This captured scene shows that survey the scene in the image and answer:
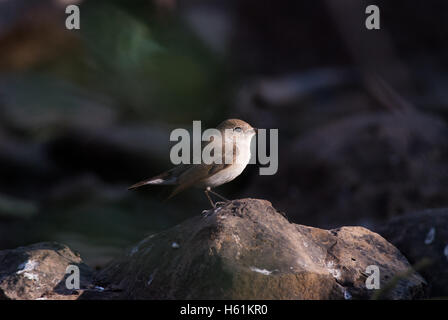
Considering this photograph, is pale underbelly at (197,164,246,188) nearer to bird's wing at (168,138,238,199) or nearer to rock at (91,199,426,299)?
bird's wing at (168,138,238,199)

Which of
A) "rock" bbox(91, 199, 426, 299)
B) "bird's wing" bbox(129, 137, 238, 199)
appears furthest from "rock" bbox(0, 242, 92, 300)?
"bird's wing" bbox(129, 137, 238, 199)

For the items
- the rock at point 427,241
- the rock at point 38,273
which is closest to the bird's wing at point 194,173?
the rock at point 38,273

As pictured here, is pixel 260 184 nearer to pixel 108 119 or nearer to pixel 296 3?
pixel 108 119

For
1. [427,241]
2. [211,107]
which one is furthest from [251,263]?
[211,107]

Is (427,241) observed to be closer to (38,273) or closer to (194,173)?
(194,173)

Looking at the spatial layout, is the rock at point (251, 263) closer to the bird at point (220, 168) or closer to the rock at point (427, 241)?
the rock at point (427, 241)

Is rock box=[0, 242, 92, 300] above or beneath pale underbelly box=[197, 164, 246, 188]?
beneath
